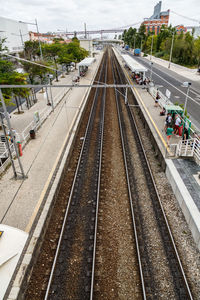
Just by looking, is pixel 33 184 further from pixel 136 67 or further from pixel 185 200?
pixel 136 67

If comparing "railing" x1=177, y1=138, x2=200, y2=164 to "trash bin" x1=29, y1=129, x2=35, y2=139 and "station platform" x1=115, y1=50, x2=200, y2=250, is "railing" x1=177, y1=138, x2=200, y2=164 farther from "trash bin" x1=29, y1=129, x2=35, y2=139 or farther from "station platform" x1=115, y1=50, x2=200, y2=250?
"trash bin" x1=29, y1=129, x2=35, y2=139

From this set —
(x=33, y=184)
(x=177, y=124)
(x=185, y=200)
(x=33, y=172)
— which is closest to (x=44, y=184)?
(x=33, y=184)

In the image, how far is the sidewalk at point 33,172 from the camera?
29.6 ft

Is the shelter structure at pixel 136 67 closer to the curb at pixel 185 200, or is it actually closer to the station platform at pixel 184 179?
the station platform at pixel 184 179

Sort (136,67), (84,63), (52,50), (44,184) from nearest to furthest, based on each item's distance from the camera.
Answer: (44,184) < (136,67) < (84,63) < (52,50)

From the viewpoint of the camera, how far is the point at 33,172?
11.9 metres

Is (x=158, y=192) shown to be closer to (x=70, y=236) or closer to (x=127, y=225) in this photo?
(x=127, y=225)

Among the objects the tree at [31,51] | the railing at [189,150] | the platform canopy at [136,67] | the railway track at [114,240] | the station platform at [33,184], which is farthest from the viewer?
the tree at [31,51]

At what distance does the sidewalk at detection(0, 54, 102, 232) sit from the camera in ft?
29.6

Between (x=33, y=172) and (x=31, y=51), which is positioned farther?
(x=31, y=51)

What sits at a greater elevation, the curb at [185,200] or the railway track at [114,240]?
the curb at [185,200]

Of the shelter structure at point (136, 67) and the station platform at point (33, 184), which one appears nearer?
the station platform at point (33, 184)

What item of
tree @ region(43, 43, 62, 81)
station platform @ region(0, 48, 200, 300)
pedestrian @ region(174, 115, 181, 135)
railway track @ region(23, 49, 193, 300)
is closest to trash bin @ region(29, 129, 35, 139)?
station platform @ region(0, 48, 200, 300)

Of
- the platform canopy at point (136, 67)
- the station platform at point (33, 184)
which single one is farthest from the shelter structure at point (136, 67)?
the station platform at point (33, 184)
